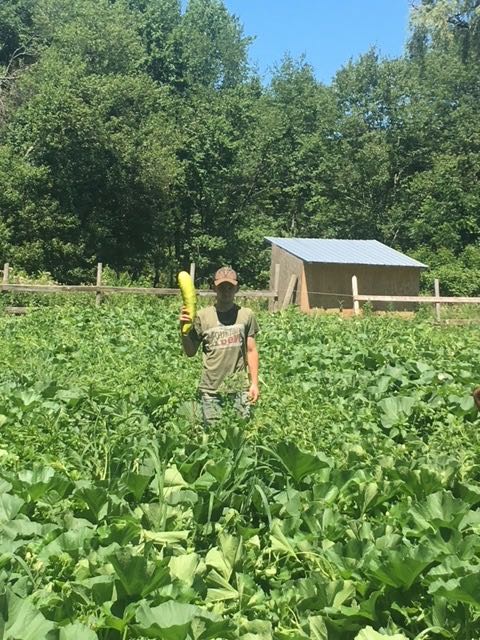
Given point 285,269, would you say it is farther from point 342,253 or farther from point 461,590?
point 461,590

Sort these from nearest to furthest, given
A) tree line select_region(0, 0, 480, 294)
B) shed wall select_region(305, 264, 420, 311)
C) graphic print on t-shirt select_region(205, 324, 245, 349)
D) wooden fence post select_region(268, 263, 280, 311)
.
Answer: graphic print on t-shirt select_region(205, 324, 245, 349)
wooden fence post select_region(268, 263, 280, 311)
shed wall select_region(305, 264, 420, 311)
tree line select_region(0, 0, 480, 294)

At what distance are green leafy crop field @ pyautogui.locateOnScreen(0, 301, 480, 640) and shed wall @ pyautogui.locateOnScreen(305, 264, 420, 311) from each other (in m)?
17.1

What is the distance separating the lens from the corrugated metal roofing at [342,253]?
23.1 meters

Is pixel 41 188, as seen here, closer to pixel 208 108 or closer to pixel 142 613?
pixel 208 108

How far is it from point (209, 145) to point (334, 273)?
41.4 feet

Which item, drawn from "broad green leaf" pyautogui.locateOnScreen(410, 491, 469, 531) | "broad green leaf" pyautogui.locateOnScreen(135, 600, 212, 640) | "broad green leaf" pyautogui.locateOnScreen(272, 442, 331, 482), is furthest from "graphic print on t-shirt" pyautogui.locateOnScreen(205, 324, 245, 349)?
"broad green leaf" pyautogui.locateOnScreen(135, 600, 212, 640)

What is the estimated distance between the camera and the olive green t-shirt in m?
5.32

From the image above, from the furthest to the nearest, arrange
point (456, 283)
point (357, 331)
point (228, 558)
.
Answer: point (456, 283), point (357, 331), point (228, 558)

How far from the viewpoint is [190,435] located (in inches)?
168

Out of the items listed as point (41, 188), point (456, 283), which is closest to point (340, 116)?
point (456, 283)

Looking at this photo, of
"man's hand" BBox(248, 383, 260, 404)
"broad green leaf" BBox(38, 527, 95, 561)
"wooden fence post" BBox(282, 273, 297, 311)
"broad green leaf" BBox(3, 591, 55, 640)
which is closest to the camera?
"broad green leaf" BBox(3, 591, 55, 640)

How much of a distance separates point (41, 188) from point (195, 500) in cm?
2635

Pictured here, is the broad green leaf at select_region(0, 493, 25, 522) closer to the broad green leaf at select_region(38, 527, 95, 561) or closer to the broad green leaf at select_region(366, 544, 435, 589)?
the broad green leaf at select_region(38, 527, 95, 561)

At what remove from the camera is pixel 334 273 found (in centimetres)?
2339
